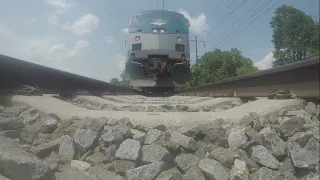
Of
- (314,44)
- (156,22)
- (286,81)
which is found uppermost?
(314,44)

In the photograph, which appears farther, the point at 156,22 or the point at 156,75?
the point at 156,75

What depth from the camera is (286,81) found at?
2.72 m

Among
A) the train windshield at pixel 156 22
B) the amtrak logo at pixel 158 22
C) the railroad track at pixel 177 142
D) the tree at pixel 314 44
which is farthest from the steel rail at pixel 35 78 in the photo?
the tree at pixel 314 44

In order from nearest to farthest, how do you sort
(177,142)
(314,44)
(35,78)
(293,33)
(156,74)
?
(177,142)
(35,78)
(156,74)
(293,33)
(314,44)

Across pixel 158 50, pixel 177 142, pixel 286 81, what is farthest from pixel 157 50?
pixel 177 142

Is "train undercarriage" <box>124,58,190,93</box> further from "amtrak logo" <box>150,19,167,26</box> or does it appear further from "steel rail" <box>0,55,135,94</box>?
"steel rail" <box>0,55,135,94</box>

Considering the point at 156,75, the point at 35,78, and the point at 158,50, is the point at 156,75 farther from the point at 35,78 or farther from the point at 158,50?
the point at 35,78

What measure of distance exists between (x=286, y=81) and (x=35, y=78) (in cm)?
325

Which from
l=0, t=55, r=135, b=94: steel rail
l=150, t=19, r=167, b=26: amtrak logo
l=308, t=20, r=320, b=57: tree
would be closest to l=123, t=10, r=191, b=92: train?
l=150, t=19, r=167, b=26: amtrak logo

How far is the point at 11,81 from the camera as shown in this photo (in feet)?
10.9

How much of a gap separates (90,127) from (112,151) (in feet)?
1.26

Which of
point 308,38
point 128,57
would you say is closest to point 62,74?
point 128,57

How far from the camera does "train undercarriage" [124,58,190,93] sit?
1038 cm

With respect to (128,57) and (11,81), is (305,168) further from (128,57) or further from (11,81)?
(128,57)
